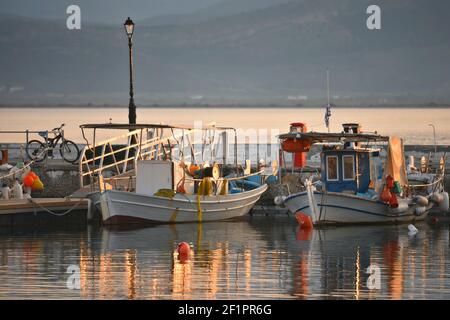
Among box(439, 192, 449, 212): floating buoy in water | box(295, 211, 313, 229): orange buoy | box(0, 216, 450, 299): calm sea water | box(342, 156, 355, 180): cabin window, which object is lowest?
box(0, 216, 450, 299): calm sea water

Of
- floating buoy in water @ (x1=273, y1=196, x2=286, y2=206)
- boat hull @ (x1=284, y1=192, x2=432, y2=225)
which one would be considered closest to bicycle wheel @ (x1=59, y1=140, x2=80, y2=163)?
floating buoy in water @ (x1=273, y1=196, x2=286, y2=206)

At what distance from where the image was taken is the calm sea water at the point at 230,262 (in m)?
25.6

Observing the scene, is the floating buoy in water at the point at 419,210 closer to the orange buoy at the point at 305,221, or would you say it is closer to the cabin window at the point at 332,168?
the cabin window at the point at 332,168

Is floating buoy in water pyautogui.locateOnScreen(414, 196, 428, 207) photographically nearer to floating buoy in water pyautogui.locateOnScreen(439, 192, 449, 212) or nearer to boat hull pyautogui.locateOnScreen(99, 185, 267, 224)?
floating buoy in water pyautogui.locateOnScreen(439, 192, 449, 212)

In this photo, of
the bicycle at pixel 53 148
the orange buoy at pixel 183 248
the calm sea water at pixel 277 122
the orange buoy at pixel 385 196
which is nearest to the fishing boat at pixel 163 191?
the orange buoy at pixel 385 196

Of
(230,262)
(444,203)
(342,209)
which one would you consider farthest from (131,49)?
(230,262)

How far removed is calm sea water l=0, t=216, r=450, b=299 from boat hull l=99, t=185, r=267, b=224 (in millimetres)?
409

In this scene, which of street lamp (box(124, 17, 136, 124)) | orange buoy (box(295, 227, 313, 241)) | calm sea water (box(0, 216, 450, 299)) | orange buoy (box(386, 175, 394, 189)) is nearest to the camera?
calm sea water (box(0, 216, 450, 299))

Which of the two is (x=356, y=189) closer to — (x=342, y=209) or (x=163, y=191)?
(x=342, y=209)

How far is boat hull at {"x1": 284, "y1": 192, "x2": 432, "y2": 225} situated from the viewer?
38.7 metres

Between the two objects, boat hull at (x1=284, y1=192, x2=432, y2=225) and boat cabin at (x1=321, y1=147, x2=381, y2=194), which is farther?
boat cabin at (x1=321, y1=147, x2=381, y2=194)

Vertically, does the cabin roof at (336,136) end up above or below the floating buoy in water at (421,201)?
above
